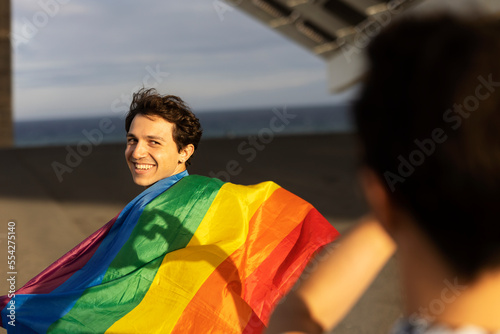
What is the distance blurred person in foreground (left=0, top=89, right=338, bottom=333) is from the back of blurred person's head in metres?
1.91

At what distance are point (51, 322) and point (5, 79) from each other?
14222 millimetres

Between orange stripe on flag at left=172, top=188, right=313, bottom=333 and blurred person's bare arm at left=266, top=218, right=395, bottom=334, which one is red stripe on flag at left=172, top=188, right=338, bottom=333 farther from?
blurred person's bare arm at left=266, top=218, right=395, bottom=334

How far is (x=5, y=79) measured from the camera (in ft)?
49.9

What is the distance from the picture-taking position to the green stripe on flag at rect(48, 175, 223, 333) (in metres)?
2.34

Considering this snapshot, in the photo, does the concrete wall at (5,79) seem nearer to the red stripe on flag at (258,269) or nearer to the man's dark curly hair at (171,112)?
the man's dark curly hair at (171,112)

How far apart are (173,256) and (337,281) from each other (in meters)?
1.83

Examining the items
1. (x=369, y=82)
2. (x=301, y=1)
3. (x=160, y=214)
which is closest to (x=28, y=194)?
(x=160, y=214)

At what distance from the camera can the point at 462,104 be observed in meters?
0.54

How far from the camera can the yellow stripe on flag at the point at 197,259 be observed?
7.67ft

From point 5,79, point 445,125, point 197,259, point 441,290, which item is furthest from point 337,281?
point 5,79

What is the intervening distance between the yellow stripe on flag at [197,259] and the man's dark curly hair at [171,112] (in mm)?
332

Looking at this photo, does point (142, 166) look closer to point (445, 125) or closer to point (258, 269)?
point (258, 269)

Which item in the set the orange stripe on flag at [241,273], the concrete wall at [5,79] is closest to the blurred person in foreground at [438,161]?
the orange stripe on flag at [241,273]

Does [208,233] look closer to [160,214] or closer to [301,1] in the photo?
[160,214]
